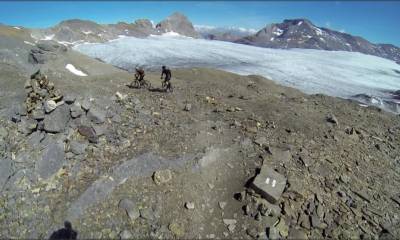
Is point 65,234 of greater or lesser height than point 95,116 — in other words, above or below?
below

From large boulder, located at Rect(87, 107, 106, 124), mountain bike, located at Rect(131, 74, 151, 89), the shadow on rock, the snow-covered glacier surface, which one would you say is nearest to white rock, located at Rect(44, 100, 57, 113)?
large boulder, located at Rect(87, 107, 106, 124)

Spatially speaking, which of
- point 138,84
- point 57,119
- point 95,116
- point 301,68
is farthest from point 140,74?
point 301,68

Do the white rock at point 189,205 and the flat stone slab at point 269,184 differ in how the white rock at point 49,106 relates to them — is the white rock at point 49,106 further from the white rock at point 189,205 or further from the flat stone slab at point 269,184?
the flat stone slab at point 269,184

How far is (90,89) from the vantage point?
66.2ft

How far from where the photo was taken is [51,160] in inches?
540

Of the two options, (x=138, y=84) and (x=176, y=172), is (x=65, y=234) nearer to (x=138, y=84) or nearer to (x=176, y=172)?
(x=176, y=172)

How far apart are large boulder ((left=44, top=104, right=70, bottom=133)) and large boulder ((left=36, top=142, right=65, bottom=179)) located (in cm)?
79

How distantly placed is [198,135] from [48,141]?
7.38 metres

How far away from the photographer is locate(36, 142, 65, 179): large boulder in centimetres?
1328

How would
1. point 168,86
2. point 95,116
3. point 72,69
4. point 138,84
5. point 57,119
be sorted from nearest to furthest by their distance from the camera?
point 57,119
point 95,116
point 168,86
point 138,84
point 72,69

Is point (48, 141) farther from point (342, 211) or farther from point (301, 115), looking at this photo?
point (301, 115)

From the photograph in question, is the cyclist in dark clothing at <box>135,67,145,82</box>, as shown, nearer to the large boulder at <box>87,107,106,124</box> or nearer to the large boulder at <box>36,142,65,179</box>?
the large boulder at <box>87,107,106,124</box>

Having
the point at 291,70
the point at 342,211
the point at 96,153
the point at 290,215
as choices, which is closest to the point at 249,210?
the point at 290,215

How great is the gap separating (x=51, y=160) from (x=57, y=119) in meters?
2.26
